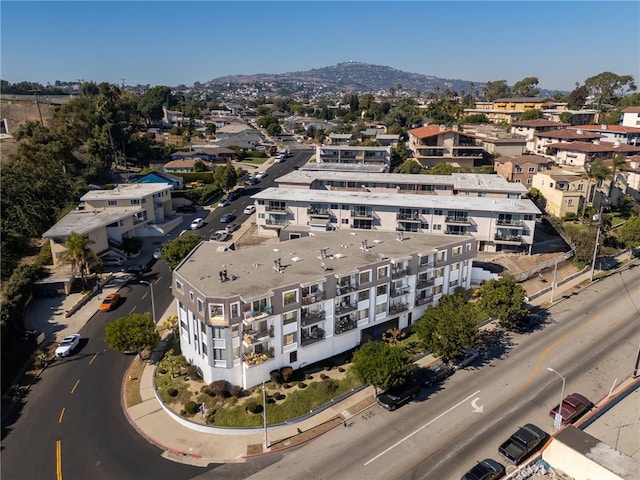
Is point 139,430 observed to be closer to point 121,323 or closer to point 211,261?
point 121,323

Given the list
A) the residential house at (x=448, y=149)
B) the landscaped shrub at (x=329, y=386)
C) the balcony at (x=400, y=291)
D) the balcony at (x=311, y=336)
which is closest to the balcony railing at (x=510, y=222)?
the balcony at (x=400, y=291)

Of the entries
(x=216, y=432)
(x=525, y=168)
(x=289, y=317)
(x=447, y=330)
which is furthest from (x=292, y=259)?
(x=525, y=168)

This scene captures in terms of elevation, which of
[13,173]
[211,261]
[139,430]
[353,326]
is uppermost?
[13,173]

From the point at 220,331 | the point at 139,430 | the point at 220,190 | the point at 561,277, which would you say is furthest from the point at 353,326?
the point at 220,190

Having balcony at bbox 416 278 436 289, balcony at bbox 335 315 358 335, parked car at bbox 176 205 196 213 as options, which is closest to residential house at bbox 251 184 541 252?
balcony at bbox 416 278 436 289

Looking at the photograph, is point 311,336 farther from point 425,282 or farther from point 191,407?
point 425,282

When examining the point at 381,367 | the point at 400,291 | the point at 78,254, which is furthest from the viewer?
the point at 78,254
